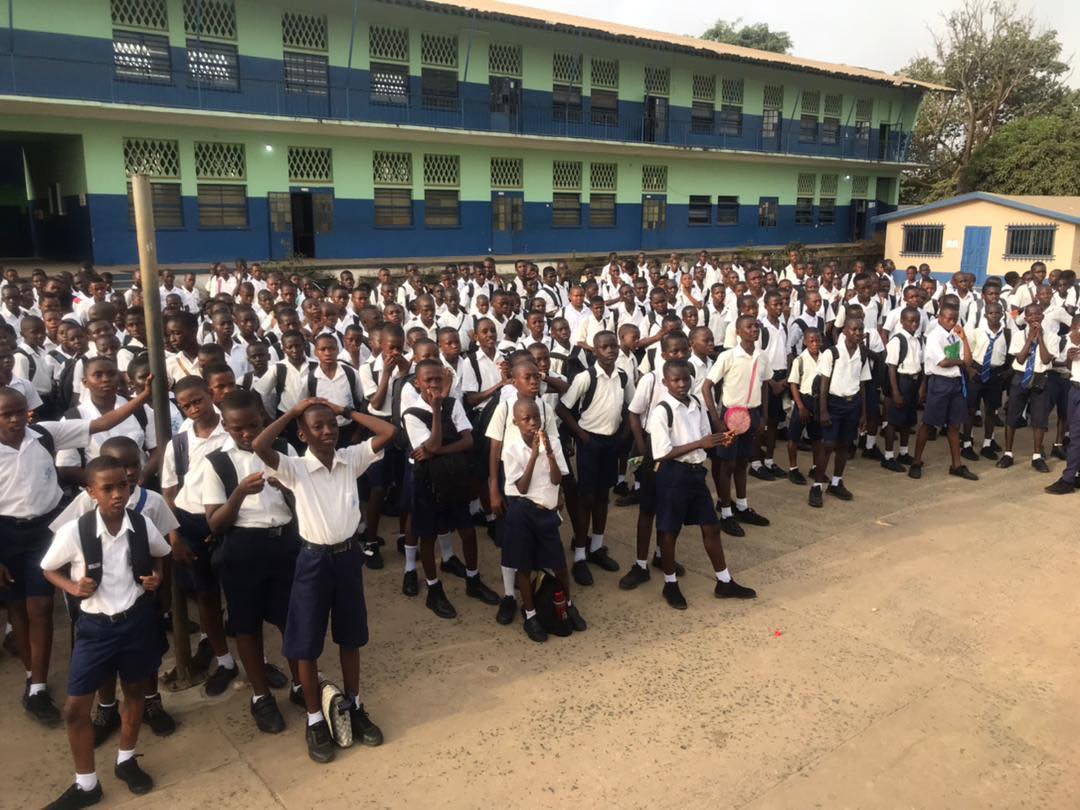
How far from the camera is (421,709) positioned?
394 cm

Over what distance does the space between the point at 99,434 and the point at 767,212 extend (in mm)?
27148

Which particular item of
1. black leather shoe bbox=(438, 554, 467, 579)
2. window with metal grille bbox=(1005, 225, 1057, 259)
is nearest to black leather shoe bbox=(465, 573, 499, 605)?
black leather shoe bbox=(438, 554, 467, 579)

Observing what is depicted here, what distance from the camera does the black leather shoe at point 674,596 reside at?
4969 millimetres

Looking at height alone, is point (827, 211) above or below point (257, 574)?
above

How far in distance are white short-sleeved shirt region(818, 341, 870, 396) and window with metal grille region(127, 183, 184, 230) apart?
48.1ft

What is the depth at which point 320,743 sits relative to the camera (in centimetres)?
356

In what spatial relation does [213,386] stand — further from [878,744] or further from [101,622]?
[878,744]

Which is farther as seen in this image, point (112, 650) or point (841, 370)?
point (841, 370)

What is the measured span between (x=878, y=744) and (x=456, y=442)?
266 cm

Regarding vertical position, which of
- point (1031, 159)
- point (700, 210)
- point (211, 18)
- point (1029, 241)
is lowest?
point (1029, 241)

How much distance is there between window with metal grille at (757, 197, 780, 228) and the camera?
28.1 meters

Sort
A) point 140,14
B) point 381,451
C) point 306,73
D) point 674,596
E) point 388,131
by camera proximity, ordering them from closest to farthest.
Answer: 1. point 381,451
2. point 674,596
3. point 140,14
4. point 306,73
5. point 388,131

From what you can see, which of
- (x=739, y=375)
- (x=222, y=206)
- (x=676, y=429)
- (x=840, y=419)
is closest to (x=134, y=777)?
(x=676, y=429)

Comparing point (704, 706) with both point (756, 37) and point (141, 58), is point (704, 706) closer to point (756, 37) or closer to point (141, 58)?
point (141, 58)
